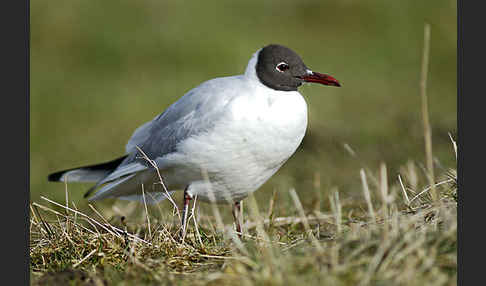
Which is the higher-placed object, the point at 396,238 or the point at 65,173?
the point at 396,238

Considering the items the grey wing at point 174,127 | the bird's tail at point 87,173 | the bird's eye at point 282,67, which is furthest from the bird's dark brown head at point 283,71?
the bird's tail at point 87,173

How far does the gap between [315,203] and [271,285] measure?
2710mm

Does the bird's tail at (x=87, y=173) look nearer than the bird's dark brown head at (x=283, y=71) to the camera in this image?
No

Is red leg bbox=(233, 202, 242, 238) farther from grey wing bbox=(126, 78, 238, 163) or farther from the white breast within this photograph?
grey wing bbox=(126, 78, 238, 163)

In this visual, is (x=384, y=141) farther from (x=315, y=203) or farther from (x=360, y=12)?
(x=360, y=12)

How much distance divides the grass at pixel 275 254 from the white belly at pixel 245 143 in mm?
367

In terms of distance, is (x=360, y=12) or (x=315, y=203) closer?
(x=315, y=203)

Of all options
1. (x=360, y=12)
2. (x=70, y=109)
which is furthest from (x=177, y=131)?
(x=360, y=12)

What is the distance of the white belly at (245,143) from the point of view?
3467 millimetres

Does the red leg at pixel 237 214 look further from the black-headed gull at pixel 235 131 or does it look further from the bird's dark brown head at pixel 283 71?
the bird's dark brown head at pixel 283 71

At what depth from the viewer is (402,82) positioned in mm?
10117

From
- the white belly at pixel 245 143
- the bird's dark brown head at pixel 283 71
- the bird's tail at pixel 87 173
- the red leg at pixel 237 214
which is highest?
the bird's dark brown head at pixel 283 71

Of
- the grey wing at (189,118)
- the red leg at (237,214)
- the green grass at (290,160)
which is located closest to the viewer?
the green grass at (290,160)

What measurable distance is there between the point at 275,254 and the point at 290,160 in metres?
4.48
